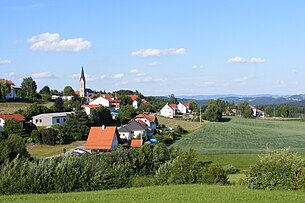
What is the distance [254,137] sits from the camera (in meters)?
77.6

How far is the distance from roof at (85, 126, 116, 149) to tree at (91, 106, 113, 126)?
13.8 m

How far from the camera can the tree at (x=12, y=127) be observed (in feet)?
186

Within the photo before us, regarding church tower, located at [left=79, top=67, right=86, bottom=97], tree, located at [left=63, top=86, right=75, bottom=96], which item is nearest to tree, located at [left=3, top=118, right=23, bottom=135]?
tree, located at [left=63, top=86, right=75, bottom=96]

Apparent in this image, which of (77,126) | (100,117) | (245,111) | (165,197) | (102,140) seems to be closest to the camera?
(165,197)

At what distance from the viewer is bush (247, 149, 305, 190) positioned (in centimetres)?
2002

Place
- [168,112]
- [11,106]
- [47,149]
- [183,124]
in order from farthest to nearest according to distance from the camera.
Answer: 1. [168,112]
2. [183,124]
3. [11,106]
4. [47,149]

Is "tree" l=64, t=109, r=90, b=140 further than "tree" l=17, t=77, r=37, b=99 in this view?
No

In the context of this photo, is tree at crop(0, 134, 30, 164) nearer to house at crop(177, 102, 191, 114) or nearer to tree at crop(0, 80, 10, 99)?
tree at crop(0, 80, 10, 99)

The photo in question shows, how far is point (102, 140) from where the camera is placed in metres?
53.9

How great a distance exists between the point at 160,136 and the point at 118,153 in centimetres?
2749

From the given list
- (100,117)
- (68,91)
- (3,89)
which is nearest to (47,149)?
(100,117)

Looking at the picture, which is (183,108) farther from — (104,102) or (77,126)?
(77,126)

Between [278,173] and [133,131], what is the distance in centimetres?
4655

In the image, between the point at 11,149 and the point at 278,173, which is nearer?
the point at 278,173
